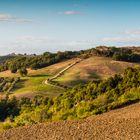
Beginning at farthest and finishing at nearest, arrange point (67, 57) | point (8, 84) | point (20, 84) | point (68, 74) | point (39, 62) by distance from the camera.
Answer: point (67, 57)
point (39, 62)
point (68, 74)
point (20, 84)
point (8, 84)

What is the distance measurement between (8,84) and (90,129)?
108 metres

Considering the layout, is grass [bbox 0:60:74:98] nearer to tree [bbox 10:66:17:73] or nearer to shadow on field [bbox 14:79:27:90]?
shadow on field [bbox 14:79:27:90]

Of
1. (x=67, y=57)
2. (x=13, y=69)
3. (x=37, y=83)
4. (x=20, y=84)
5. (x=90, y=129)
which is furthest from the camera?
(x=67, y=57)

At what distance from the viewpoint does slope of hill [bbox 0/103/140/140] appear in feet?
116

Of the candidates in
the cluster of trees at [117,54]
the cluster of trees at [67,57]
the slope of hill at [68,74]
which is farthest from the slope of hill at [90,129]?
the cluster of trees at [67,57]

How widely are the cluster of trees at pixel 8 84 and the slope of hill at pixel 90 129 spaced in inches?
3793

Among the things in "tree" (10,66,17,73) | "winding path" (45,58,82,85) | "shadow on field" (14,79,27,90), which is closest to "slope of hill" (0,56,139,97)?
"shadow on field" (14,79,27,90)

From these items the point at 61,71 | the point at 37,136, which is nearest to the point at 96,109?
the point at 37,136

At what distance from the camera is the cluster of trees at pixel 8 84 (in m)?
139

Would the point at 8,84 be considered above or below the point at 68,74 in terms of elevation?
below

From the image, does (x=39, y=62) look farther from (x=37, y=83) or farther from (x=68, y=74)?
(x=37, y=83)

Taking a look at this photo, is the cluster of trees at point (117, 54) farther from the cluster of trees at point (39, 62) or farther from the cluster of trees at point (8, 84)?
the cluster of trees at point (8, 84)

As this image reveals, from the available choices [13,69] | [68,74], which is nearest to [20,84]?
[68,74]

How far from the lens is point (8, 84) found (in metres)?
144
